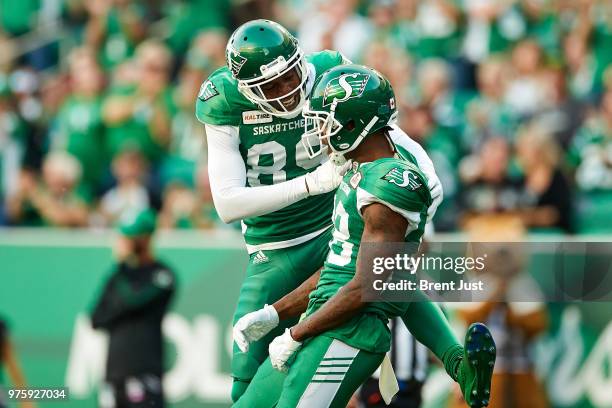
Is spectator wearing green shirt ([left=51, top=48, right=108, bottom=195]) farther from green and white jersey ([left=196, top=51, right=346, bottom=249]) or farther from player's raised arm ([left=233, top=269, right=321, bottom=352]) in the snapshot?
player's raised arm ([left=233, top=269, right=321, bottom=352])

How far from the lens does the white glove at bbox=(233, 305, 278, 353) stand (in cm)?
627

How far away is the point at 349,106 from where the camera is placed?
570cm

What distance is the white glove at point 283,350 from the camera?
5793 millimetres

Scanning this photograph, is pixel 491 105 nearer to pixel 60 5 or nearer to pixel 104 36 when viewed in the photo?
pixel 104 36

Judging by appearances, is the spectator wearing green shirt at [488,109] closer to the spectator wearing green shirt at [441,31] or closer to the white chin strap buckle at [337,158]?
the spectator wearing green shirt at [441,31]

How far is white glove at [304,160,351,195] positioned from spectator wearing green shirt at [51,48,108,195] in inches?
206

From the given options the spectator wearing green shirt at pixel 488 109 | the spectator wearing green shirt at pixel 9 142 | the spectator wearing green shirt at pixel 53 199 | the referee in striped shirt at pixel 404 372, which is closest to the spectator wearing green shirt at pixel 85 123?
the spectator wearing green shirt at pixel 53 199

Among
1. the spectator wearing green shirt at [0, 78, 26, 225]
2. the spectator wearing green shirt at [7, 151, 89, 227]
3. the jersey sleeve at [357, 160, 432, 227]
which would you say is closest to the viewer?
the jersey sleeve at [357, 160, 432, 227]

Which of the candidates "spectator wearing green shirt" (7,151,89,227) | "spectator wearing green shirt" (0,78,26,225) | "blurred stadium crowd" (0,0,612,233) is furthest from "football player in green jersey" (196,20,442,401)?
"spectator wearing green shirt" (0,78,26,225)

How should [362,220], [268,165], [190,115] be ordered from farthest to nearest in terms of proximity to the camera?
1. [190,115]
2. [268,165]
3. [362,220]

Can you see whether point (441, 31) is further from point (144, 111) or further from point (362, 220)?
point (362, 220)

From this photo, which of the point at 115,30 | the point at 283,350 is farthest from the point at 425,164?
the point at 115,30

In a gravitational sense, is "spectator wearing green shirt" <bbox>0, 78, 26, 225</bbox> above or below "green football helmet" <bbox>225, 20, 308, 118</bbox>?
below

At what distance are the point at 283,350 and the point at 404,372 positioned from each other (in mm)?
2185
